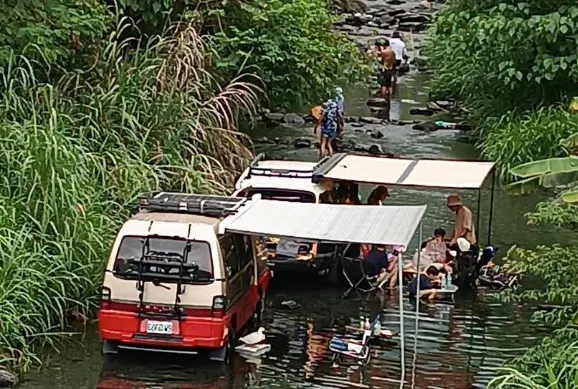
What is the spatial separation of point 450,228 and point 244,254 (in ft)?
20.5

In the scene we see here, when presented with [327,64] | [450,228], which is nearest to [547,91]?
[327,64]

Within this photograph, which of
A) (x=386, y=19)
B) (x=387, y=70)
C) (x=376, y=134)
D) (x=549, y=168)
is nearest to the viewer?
(x=549, y=168)

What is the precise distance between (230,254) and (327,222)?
110 centimetres

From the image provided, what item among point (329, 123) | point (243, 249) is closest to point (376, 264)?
point (243, 249)

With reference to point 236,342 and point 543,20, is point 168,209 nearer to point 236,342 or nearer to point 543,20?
point 236,342

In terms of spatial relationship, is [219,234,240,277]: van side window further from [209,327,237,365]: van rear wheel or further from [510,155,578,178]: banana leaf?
[510,155,578,178]: banana leaf

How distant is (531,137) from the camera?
23.7m

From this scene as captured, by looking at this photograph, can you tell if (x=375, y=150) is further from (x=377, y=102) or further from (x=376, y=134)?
(x=377, y=102)

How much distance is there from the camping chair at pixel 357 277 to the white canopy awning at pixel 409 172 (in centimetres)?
100

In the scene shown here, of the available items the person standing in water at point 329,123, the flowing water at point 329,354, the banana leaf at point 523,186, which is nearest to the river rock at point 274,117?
the person standing in water at point 329,123

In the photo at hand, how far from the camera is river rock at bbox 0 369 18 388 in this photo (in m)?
12.7

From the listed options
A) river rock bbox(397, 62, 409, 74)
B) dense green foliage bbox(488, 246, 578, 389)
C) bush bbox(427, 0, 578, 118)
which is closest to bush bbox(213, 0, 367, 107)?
bush bbox(427, 0, 578, 118)

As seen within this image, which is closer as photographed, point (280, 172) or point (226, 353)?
point (226, 353)

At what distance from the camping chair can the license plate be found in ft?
13.2
